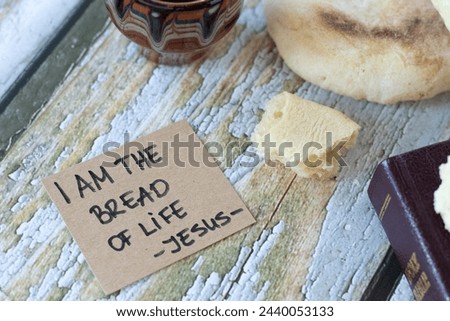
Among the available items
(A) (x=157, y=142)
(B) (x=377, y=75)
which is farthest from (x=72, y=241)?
(B) (x=377, y=75)

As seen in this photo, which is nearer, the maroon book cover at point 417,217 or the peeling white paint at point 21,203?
the maroon book cover at point 417,217

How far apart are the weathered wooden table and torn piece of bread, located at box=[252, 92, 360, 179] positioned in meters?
0.02

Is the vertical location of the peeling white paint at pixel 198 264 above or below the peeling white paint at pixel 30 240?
below

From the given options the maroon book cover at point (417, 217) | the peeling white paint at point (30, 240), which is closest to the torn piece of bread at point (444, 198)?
the maroon book cover at point (417, 217)

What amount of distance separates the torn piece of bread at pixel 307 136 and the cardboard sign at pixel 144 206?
8 cm

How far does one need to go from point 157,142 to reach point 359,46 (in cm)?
30

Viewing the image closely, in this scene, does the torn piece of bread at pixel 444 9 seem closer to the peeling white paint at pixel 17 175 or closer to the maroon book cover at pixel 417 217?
the maroon book cover at pixel 417 217

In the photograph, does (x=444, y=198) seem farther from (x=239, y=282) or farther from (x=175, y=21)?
(x=175, y=21)

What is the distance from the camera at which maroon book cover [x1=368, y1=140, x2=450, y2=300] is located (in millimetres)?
784

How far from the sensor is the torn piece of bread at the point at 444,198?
798 millimetres

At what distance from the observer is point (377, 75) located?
956 millimetres

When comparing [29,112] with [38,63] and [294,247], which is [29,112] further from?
[294,247]

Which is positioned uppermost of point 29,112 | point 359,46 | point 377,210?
point 29,112

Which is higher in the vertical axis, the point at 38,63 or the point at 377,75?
the point at 38,63
